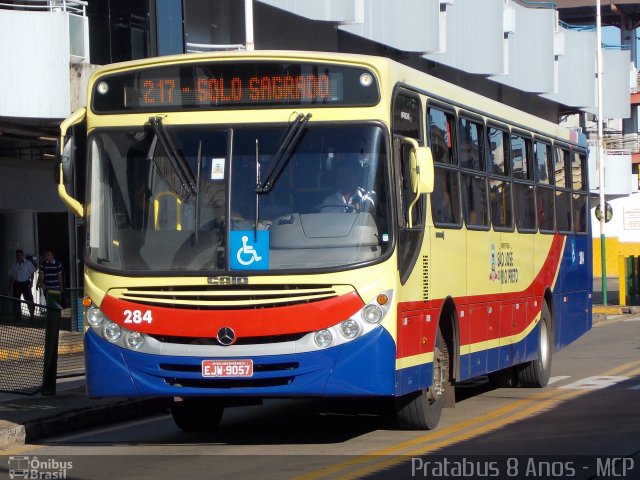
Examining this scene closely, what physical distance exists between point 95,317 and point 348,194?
7.70 ft

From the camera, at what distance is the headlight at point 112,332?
10.6 meters

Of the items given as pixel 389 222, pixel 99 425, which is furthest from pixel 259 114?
pixel 99 425

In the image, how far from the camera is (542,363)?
16.3 m

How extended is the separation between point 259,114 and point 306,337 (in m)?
1.85

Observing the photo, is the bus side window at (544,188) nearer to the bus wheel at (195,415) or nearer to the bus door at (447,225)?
the bus door at (447,225)

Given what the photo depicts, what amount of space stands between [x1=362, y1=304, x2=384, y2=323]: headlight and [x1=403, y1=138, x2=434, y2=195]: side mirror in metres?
1.13

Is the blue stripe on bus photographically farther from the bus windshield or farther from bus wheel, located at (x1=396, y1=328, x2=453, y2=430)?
bus wheel, located at (x1=396, y1=328, x2=453, y2=430)

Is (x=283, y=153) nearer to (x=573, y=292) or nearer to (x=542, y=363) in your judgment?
(x=542, y=363)

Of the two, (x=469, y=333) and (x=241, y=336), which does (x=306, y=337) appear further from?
(x=469, y=333)

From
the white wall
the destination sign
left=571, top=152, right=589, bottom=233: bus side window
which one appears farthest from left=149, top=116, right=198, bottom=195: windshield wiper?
the white wall

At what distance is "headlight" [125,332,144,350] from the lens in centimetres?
1046

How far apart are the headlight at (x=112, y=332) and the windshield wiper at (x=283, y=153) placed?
1621 millimetres

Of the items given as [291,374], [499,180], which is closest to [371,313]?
[291,374]

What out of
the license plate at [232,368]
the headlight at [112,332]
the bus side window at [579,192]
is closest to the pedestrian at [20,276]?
the bus side window at [579,192]
